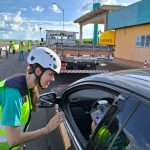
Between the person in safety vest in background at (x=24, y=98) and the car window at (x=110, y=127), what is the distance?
1.37ft

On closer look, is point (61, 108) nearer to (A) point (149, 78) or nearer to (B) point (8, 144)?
(B) point (8, 144)

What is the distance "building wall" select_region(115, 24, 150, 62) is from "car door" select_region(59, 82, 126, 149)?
21841mm

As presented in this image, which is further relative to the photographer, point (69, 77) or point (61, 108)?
point (69, 77)

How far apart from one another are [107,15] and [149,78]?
1439 inches

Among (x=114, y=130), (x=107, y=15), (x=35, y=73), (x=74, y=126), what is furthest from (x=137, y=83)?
(x=107, y=15)

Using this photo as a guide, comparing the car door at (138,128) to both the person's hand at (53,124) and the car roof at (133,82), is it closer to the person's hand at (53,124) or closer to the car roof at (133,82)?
the car roof at (133,82)

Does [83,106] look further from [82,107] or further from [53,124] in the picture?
[53,124]

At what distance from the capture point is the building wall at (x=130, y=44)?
25952mm

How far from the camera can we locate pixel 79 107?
152 inches

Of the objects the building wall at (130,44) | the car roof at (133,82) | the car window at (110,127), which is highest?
the car roof at (133,82)

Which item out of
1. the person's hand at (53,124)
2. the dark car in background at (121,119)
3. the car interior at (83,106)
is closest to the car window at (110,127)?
the dark car in background at (121,119)

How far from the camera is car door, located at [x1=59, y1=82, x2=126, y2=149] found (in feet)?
10.0

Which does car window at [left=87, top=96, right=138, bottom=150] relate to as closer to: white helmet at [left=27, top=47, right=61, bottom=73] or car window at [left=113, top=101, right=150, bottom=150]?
car window at [left=113, top=101, right=150, bottom=150]

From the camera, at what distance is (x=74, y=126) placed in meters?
3.28
